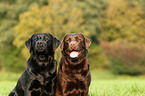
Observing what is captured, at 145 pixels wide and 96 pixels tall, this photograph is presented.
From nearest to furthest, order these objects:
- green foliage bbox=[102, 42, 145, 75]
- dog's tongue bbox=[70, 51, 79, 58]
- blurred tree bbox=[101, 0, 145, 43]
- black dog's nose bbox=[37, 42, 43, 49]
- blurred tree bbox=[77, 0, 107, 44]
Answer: dog's tongue bbox=[70, 51, 79, 58]
black dog's nose bbox=[37, 42, 43, 49]
green foliage bbox=[102, 42, 145, 75]
blurred tree bbox=[77, 0, 107, 44]
blurred tree bbox=[101, 0, 145, 43]

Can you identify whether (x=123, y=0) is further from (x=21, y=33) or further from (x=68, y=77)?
(x=68, y=77)

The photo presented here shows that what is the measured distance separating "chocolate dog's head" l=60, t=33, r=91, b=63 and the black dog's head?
1.00 ft

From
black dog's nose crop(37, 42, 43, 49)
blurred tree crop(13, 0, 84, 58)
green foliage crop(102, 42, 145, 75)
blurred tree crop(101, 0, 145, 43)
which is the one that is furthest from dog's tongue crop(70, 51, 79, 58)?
blurred tree crop(101, 0, 145, 43)

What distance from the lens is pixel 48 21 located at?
2352 centimetres

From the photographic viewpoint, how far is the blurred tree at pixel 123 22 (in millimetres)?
31812

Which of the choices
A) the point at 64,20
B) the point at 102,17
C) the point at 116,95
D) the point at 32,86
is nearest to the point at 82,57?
the point at 32,86

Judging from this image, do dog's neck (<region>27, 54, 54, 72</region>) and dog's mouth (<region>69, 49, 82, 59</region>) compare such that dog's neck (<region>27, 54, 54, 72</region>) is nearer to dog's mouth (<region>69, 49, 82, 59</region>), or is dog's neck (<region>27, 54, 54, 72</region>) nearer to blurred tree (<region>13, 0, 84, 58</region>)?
dog's mouth (<region>69, 49, 82, 59</region>)

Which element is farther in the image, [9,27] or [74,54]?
[9,27]

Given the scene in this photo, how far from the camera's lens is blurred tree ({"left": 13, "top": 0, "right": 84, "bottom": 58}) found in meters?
23.5

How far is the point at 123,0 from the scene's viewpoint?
112 feet

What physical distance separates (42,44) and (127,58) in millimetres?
23381

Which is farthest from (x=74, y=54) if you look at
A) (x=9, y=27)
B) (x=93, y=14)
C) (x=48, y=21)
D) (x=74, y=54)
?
(x=93, y=14)

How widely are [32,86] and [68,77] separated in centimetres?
79

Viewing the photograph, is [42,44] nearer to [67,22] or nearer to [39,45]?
[39,45]
